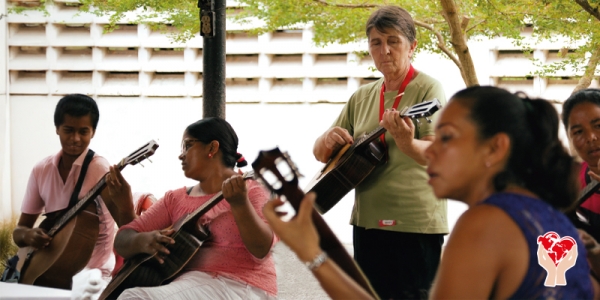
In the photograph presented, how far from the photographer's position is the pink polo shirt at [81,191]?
3.50 meters

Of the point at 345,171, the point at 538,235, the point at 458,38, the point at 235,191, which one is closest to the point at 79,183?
the point at 235,191

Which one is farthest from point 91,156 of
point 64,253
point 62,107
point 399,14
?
point 399,14

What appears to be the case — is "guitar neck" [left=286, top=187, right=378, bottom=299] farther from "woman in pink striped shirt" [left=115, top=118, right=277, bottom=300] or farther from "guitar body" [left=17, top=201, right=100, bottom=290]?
"guitar body" [left=17, top=201, right=100, bottom=290]

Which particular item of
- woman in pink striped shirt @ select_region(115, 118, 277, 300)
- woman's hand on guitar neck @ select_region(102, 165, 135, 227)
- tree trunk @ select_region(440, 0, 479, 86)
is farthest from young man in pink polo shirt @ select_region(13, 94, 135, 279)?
tree trunk @ select_region(440, 0, 479, 86)

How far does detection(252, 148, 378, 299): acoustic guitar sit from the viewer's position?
178 centimetres

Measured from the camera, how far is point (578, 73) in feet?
21.6

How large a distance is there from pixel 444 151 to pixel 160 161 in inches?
275

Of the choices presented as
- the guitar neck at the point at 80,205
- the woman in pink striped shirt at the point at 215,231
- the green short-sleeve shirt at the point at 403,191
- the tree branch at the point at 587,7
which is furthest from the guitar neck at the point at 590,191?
the tree branch at the point at 587,7

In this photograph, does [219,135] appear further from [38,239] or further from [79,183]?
[38,239]

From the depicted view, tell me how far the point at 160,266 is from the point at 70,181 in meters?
0.92

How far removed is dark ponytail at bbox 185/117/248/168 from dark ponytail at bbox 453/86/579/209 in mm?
1612

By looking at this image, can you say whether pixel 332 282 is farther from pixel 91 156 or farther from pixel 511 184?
pixel 91 156

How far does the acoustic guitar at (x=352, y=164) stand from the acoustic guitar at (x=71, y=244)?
2.88 feet

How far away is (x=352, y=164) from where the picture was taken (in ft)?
9.43
